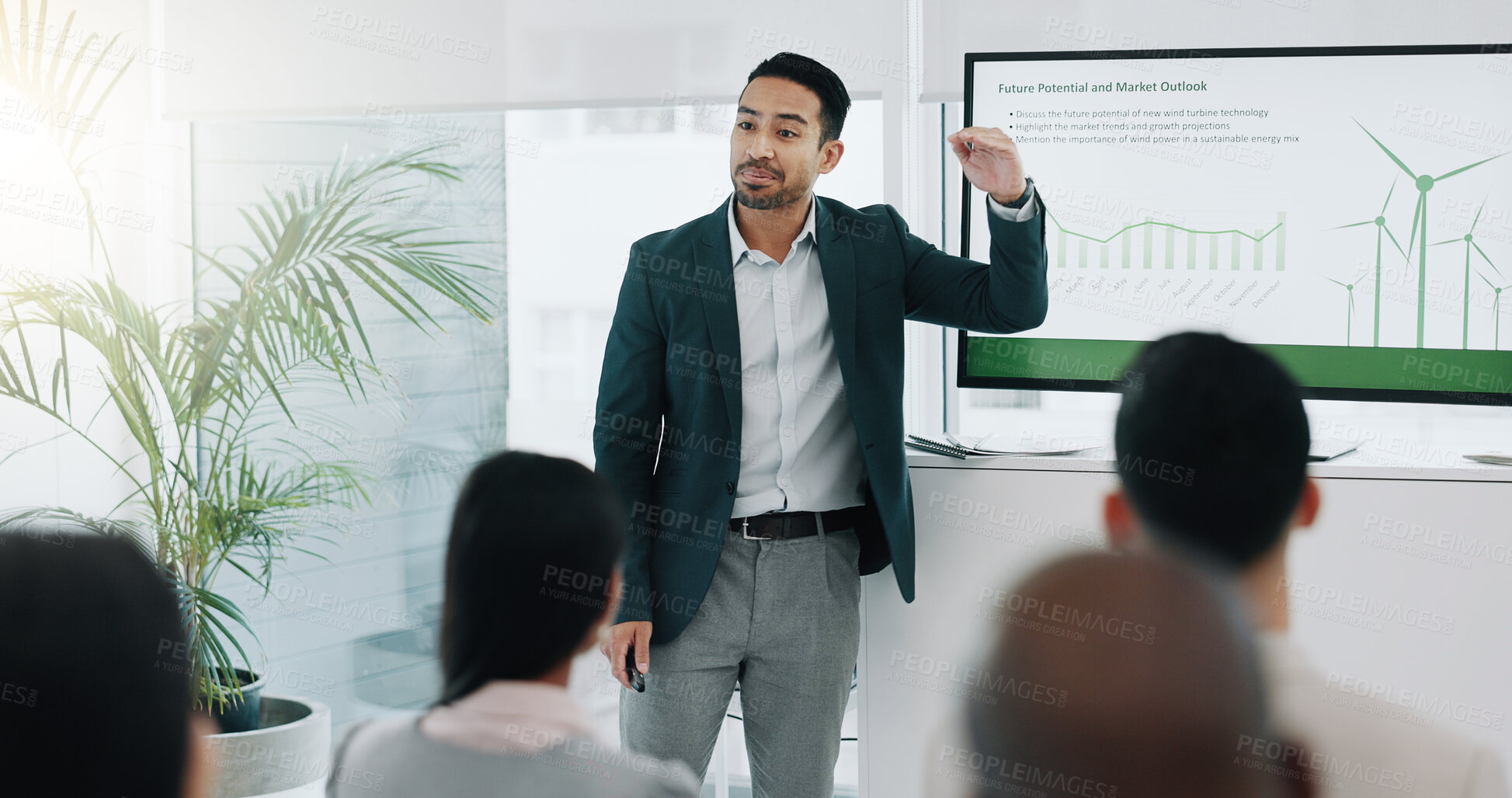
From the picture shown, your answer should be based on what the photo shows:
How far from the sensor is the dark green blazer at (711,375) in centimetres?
196

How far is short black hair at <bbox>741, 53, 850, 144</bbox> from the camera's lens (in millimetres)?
2004

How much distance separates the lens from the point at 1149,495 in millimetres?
1046

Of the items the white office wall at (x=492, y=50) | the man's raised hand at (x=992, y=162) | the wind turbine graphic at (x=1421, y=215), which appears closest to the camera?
the man's raised hand at (x=992, y=162)

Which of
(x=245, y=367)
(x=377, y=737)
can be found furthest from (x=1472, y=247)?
(x=245, y=367)

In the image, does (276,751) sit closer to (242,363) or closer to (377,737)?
(242,363)

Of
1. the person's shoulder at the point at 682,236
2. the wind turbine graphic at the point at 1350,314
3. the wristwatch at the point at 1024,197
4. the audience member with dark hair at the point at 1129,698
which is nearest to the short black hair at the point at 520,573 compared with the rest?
the audience member with dark hair at the point at 1129,698

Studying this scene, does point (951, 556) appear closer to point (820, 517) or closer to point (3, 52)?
point (820, 517)

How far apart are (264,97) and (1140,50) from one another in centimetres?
225

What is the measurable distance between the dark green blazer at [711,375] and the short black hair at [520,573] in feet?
2.92

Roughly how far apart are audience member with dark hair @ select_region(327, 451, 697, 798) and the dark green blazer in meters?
0.91

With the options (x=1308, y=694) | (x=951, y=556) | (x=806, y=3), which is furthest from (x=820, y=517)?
(x=806, y=3)

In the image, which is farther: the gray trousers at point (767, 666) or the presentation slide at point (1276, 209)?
the presentation slide at point (1276, 209)

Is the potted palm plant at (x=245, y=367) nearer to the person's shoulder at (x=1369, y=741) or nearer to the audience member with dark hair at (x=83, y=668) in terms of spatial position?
the audience member with dark hair at (x=83, y=668)

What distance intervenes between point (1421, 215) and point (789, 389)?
1274 millimetres
